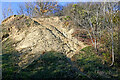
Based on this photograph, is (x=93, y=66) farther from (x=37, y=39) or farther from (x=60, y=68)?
(x=37, y=39)

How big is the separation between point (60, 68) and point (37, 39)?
276 cm

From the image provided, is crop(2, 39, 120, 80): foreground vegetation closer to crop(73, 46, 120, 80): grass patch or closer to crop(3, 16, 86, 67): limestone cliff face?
crop(73, 46, 120, 80): grass patch

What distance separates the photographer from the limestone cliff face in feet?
19.4

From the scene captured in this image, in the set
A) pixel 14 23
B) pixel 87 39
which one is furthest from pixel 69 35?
pixel 14 23

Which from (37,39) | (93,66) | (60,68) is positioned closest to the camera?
(60,68)

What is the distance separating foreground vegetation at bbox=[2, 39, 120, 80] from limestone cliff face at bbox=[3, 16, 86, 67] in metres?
0.37

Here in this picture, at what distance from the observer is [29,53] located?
5.83 meters

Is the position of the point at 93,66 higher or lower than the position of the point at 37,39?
lower

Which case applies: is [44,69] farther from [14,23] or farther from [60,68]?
[14,23]

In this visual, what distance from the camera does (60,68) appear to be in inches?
183

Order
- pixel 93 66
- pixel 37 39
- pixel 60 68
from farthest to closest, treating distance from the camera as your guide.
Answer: pixel 37 39 → pixel 93 66 → pixel 60 68

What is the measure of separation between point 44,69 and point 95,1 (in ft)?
14.1

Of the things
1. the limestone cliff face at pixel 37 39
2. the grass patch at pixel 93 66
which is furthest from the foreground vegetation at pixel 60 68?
the limestone cliff face at pixel 37 39

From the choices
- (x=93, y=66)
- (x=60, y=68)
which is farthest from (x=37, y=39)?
(x=93, y=66)
